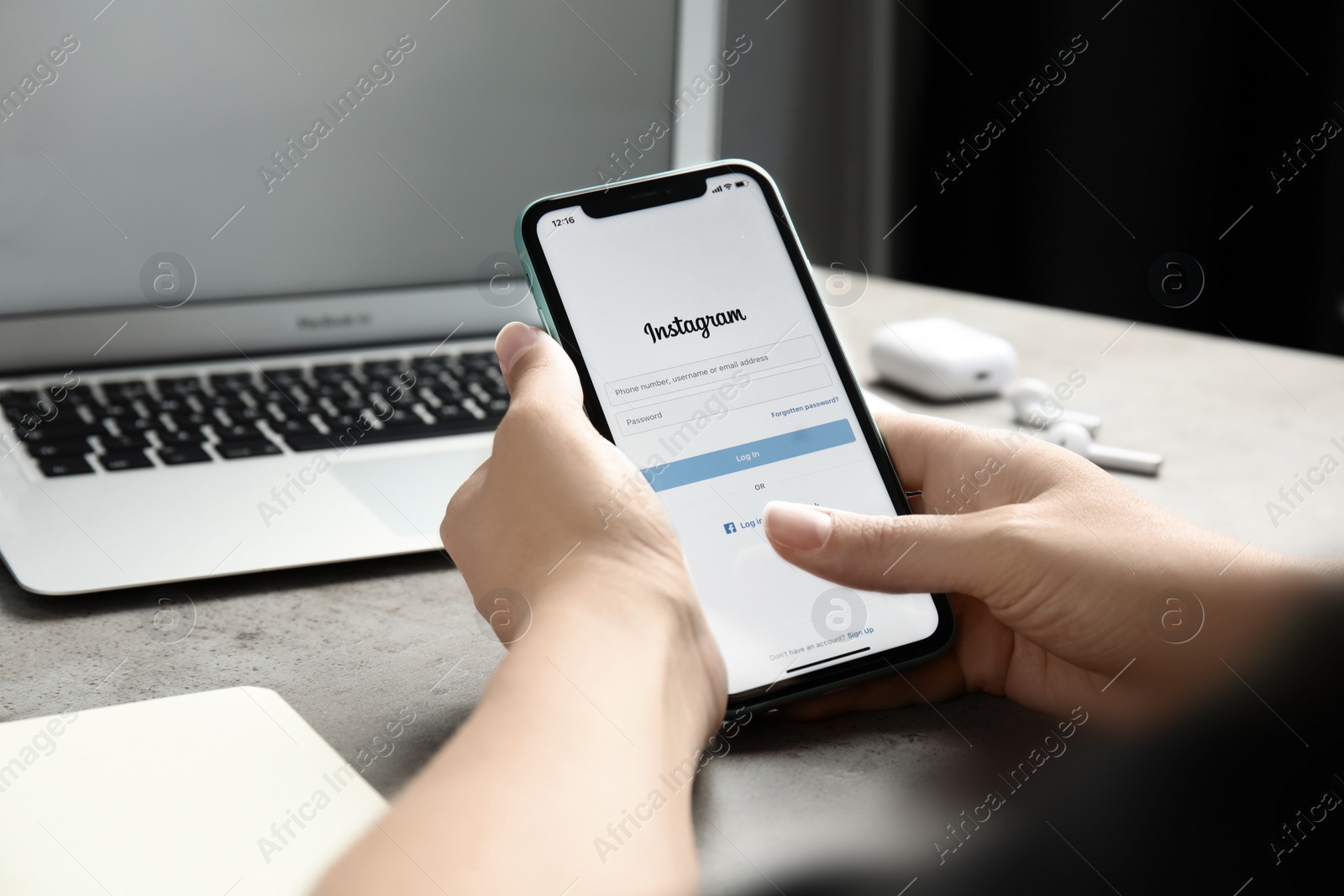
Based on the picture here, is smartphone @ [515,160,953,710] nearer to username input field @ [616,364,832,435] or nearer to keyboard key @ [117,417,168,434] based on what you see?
username input field @ [616,364,832,435]

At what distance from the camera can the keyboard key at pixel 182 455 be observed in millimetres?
715

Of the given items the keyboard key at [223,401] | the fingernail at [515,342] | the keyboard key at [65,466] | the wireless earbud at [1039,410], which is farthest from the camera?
the wireless earbud at [1039,410]

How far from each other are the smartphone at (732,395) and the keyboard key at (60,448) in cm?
35

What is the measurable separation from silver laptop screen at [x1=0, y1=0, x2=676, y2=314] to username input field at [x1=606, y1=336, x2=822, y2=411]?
1.41ft

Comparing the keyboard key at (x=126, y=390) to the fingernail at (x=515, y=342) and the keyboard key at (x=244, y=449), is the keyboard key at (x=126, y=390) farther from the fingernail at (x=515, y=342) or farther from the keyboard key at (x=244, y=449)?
the fingernail at (x=515, y=342)

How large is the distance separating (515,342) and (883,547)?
225 mm

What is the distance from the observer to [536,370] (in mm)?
556

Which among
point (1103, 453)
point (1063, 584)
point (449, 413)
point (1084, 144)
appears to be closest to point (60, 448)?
point (449, 413)

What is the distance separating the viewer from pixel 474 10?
90cm

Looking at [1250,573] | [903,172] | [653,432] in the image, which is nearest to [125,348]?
[653,432]

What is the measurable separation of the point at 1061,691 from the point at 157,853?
1.41ft

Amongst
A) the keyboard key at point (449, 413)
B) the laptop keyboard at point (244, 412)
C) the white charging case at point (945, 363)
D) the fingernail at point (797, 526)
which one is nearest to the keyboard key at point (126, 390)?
the laptop keyboard at point (244, 412)

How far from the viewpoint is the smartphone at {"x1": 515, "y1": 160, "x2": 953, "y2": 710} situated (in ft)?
1.81

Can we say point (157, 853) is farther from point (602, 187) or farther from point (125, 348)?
point (125, 348)
